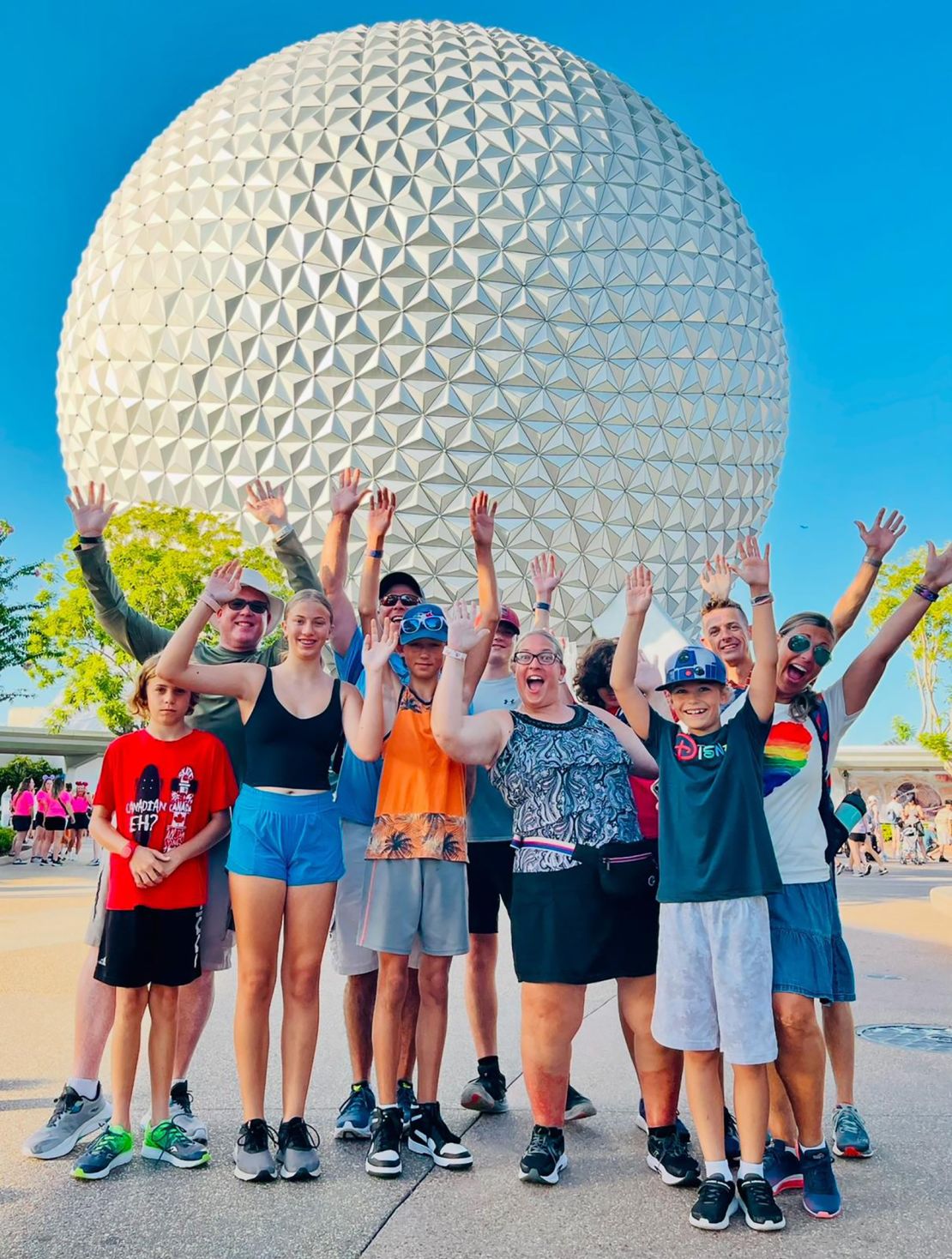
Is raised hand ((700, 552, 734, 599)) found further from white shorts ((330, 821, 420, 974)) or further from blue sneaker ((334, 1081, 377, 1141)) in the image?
blue sneaker ((334, 1081, 377, 1141))

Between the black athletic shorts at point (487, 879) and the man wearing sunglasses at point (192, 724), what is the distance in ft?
3.88

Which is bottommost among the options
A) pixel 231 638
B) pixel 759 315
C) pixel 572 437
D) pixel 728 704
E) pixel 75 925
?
pixel 75 925

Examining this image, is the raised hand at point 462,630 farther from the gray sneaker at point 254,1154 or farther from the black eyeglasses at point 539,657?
the gray sneaker at point 254,1154

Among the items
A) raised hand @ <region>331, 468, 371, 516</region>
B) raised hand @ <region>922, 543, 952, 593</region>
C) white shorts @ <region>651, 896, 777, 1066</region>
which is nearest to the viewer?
white shorts @ <region>651, 896, 777, 1066</region>

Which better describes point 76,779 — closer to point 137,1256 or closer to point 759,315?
point 759,315

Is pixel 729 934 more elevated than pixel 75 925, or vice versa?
pixel 729 934

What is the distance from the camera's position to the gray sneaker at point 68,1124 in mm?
3758

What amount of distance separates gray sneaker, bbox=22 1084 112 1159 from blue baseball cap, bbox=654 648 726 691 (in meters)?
2.75

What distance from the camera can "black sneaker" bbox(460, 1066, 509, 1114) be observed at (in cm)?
445

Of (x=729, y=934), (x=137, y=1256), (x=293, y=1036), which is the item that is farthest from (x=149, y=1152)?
(x=729, y=934)

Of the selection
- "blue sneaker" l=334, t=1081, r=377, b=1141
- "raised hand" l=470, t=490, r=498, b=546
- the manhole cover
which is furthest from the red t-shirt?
the manhole cover

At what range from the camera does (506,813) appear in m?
4.95

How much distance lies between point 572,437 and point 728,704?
2545 centimetres

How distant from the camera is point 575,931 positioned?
3.82 meters
